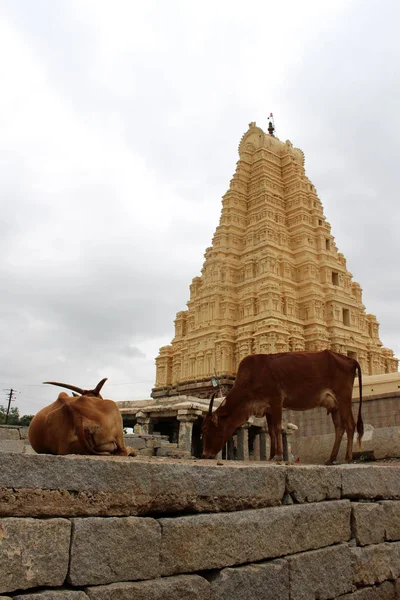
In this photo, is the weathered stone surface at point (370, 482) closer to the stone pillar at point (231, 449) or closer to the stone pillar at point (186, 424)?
the stone pillar at point (186, 424)

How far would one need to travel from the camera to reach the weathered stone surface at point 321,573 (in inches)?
147

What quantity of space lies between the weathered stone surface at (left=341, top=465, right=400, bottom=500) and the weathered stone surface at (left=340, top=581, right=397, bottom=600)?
0.77 meters

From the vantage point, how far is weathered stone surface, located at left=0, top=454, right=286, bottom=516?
2.71 m

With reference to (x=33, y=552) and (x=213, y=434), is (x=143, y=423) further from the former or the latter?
(x=33, y=552)

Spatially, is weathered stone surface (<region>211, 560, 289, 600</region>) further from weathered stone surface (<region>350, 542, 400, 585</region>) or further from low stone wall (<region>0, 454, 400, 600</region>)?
weathered stone surface (<region>350, 542, 400, 585</region>)

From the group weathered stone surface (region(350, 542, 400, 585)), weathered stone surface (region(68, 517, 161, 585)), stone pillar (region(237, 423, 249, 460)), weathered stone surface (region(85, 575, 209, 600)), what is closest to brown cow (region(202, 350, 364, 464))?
weathered stone surface (region(350, 542, 400, 585))

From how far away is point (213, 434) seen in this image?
6414mm

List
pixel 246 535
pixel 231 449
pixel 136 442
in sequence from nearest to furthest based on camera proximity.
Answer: pixel 246 535
pixel 136 442
pixel 231 449

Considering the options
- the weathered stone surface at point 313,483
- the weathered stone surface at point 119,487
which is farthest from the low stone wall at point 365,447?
the weathered stone surface at point 119,487

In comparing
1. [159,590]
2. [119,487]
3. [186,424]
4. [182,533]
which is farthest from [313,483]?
[186,424]

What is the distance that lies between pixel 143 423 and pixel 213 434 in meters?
9.89

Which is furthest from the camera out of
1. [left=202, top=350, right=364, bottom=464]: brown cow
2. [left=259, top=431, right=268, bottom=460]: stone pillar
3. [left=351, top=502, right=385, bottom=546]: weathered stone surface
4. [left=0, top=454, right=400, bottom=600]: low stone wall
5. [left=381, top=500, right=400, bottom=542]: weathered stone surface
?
[left=259, top=431, right=268, bottom=460]: stone pillar

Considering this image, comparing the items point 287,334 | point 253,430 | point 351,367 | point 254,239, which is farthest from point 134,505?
point 254,239

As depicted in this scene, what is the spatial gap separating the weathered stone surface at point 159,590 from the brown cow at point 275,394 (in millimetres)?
3188
